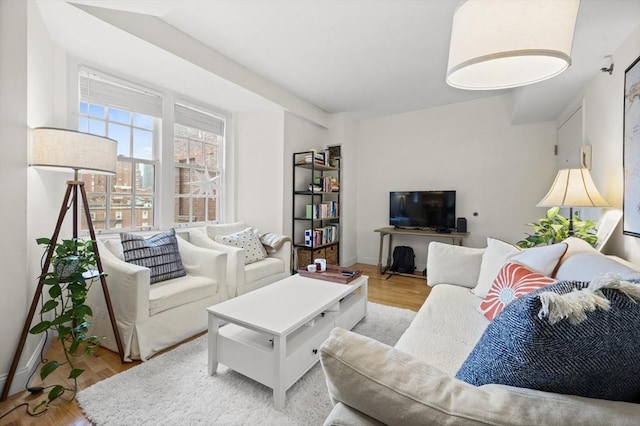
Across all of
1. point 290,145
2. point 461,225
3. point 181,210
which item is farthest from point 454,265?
point 181,210

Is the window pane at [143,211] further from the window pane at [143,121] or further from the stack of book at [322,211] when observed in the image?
the stack of book at [322,211]

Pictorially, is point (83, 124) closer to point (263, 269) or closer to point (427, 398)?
point (263, 269)

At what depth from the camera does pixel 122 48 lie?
224cm

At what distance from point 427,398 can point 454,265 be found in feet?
5.84

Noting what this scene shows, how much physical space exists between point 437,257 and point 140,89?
3.27m

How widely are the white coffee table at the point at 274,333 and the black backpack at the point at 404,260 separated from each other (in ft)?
7.72

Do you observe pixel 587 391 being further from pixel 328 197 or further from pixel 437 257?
pixel 328 197

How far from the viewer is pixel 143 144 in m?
2.95

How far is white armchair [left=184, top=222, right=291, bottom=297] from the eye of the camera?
264cm

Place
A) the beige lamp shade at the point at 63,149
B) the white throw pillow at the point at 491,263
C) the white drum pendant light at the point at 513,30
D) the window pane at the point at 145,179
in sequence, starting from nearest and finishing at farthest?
the white drum pendant light at the point at 513,30
the beige lamp shade at the point at 63,149
the white throw pillow at the point at 491,263
the window pane at the point at 145,179

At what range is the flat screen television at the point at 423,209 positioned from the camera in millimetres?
3936

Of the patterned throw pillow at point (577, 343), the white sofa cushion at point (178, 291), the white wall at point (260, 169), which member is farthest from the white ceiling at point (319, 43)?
the patterned throw pillow at point (577, 343)

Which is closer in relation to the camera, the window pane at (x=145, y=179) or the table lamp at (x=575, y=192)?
the table lamp at (x=575, y=192)

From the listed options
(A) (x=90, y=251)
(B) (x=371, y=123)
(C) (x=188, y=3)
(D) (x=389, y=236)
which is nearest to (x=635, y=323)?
(A) (x=90, y=251)
